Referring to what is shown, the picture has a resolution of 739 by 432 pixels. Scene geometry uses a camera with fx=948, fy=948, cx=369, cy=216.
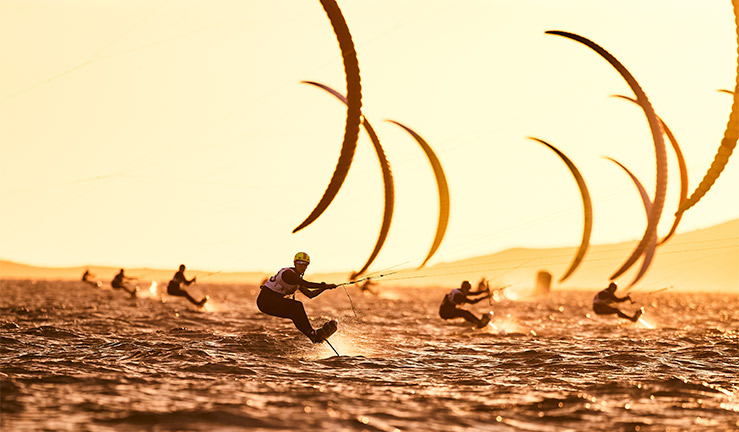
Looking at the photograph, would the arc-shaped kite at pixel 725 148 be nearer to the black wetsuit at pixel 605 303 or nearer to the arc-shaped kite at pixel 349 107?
the black wetsuit at pixel 605 303

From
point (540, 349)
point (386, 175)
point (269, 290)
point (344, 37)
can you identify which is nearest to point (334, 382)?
point (269, 290)

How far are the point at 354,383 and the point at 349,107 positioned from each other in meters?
9.85

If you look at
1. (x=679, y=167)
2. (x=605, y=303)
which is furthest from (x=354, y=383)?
(x=679, y=167)

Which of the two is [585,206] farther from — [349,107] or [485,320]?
[349,107]

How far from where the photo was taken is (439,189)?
3522 cm

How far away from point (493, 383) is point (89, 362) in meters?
6.56

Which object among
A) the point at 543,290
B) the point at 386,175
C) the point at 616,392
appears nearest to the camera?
the point at 616,392

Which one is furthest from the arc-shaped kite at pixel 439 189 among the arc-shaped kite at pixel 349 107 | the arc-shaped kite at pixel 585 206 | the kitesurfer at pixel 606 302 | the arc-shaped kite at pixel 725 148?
the arc-shaped kite at pixel 349 107

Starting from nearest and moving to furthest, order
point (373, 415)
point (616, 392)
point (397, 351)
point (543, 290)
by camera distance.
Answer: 1. point (373, 415)
2. point (616, 392)
3. point (397, 351)
4. point (543, 290)

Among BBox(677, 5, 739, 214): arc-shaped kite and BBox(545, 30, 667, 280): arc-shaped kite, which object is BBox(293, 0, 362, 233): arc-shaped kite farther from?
BBox(677, 5, 739, 214): arc-shaped kite

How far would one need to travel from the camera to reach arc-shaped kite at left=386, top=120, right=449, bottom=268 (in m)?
34.7

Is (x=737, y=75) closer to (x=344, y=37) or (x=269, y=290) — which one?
(x=344, y=37)

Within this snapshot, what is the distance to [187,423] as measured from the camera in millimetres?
9680

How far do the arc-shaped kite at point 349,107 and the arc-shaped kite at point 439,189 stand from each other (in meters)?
12.9
